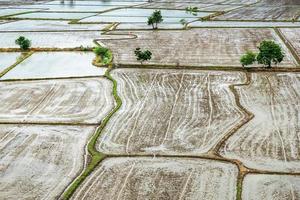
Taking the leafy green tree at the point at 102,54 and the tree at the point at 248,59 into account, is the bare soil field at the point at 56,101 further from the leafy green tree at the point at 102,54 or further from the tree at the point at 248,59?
the tree at the point at 248,59

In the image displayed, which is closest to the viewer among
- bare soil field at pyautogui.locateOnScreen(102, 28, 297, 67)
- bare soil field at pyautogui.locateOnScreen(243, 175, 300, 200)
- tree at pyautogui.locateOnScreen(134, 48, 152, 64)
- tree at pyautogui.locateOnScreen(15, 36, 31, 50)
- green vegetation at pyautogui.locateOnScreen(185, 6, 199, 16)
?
bare soil field at pyautogui.locateOnScreen(243, 175, 300, 200)

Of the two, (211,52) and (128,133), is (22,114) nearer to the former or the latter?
(128,133)

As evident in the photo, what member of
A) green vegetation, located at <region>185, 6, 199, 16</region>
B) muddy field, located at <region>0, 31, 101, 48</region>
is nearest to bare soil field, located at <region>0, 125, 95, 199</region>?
muddy field, located at <region>0, 31, 101, 48</region>

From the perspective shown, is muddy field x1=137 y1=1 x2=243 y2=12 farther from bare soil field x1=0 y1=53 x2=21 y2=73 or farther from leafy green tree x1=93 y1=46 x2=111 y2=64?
bare soil field x1=0 y1=53 x2=21 y2=73

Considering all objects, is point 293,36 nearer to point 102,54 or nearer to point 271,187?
point 102,54

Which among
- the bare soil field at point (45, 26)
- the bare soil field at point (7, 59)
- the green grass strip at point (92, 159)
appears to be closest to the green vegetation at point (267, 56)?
the green grass strip at point (92, 159)

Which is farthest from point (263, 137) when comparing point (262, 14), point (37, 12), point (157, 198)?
point (37, 12)
